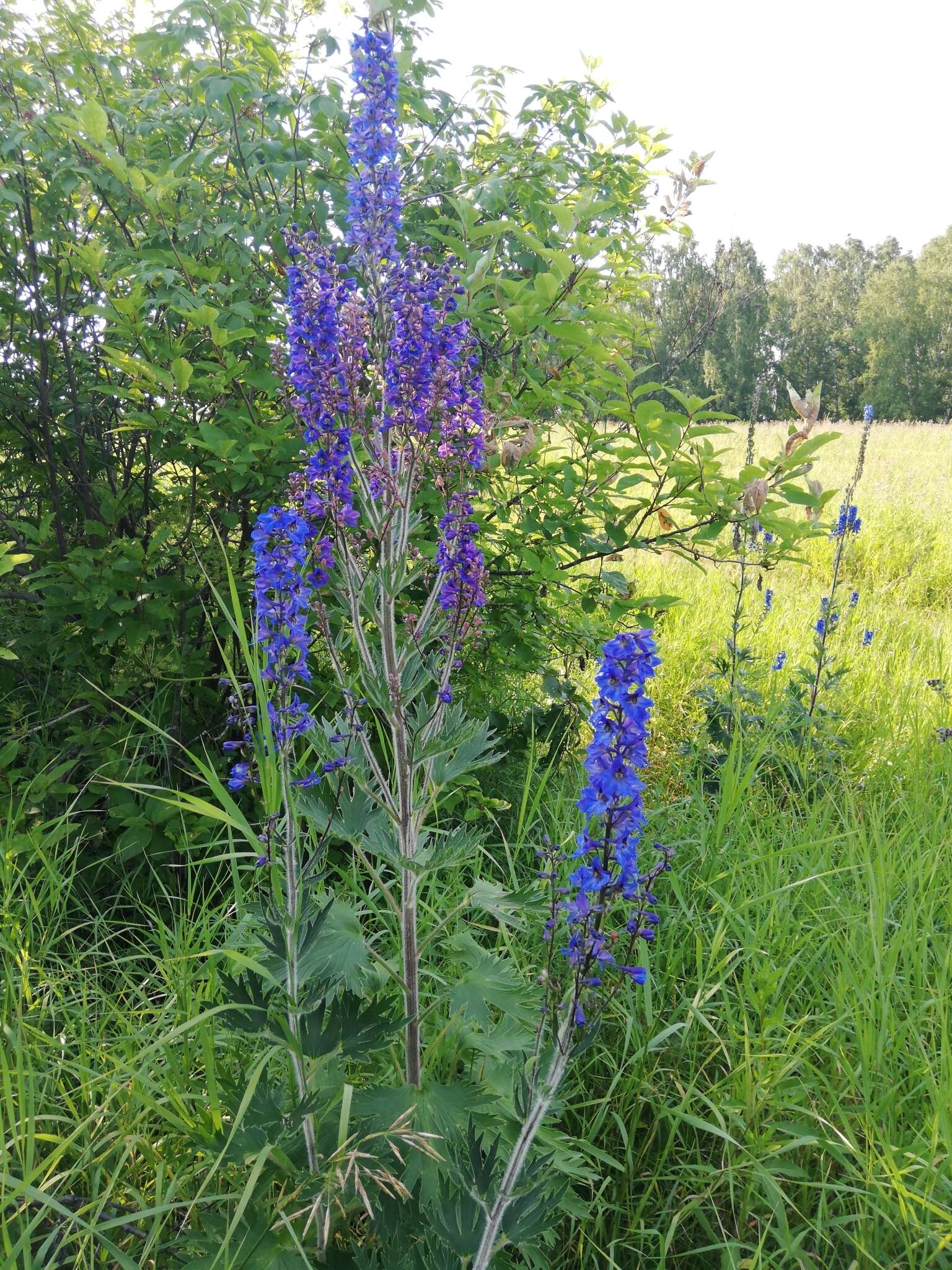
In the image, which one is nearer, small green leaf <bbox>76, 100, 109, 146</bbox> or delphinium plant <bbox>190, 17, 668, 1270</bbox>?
delphinium plant <bbox>190, 17, 668, 1270</bbox>

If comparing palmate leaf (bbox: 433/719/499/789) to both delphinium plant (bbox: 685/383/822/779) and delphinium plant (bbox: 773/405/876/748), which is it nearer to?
delphinium plant (bbox: 685/383/822/779)

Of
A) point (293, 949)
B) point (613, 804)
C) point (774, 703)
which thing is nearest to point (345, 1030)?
point (293, 949)

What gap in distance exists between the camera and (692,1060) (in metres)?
2.24

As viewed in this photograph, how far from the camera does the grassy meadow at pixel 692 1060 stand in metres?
1.81

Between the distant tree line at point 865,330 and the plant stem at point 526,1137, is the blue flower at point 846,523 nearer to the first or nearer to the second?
the plant stem at point 526,1137

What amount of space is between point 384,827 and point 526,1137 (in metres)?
0.83

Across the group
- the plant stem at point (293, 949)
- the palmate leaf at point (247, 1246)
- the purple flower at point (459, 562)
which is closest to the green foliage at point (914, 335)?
the purple flower at point (459, 562)

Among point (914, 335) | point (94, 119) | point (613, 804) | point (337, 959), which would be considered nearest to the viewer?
point (613, 804)

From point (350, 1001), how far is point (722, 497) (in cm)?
231

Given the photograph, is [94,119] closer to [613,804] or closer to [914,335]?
[613,804]

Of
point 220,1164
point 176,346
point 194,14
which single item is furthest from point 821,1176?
point 194,14

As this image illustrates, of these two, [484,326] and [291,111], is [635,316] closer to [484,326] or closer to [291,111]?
[484,326]

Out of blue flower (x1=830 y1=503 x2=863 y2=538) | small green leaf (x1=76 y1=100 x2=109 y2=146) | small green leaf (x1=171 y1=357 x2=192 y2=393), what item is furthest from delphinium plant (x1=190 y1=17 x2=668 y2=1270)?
blue flower (x1=830 y1=503 x2=863 y2=538)

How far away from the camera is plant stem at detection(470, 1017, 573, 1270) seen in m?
1.34
